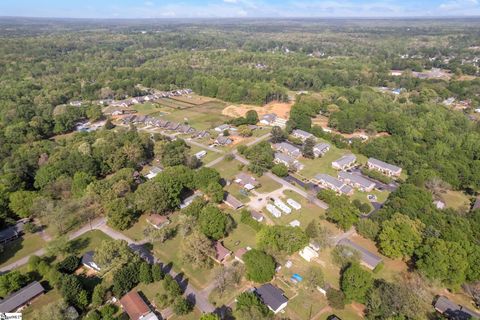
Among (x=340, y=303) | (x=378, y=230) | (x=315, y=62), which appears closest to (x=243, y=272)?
(x=340, y=303)

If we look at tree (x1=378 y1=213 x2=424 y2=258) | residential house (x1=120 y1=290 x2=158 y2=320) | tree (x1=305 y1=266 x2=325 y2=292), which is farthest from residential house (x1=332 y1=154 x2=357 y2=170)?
residential house (x1=120 y1=290 x2=158 y2=320)

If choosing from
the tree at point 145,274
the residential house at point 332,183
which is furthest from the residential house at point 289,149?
the tree at point 145,274

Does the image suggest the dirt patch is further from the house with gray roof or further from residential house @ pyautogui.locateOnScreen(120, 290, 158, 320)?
residential house @ pyautogui.locateOnScreen(120, 290, 158, 320)

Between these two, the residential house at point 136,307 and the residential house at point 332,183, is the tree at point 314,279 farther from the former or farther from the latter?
the residential house at point 332,183

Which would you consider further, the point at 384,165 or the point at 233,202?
the point at 384,165

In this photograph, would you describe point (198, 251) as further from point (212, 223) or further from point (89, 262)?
point (89, 262)

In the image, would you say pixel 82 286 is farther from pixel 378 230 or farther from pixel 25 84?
pixel 25 84

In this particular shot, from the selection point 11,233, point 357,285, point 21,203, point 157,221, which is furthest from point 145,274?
point 21,203
